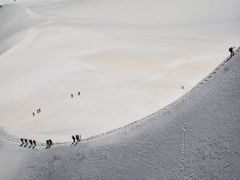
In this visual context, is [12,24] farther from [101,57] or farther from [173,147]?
[173,147]

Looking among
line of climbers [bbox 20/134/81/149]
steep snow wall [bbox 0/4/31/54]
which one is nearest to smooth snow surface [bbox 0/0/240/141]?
steep snow wall [bbox 0/4/31/54]

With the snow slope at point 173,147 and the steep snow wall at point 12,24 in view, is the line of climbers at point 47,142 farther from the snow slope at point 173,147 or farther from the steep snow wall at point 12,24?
the steep snow wall at point 12,24

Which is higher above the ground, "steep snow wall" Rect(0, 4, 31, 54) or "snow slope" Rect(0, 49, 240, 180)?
"steep snow wall" Rect(0, 4, 31, 54)

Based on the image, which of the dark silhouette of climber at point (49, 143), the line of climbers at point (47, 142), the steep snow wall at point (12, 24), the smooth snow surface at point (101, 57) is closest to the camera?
the line of climbers at point (47, 142)

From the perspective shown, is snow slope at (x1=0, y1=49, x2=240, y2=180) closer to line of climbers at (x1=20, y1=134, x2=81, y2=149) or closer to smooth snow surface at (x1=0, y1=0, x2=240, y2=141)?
line of climbers at (x1=20, y1=134, x2=81, y2=149)

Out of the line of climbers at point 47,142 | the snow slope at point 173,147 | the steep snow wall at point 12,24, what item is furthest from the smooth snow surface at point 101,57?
the snow slope at point 173,147
